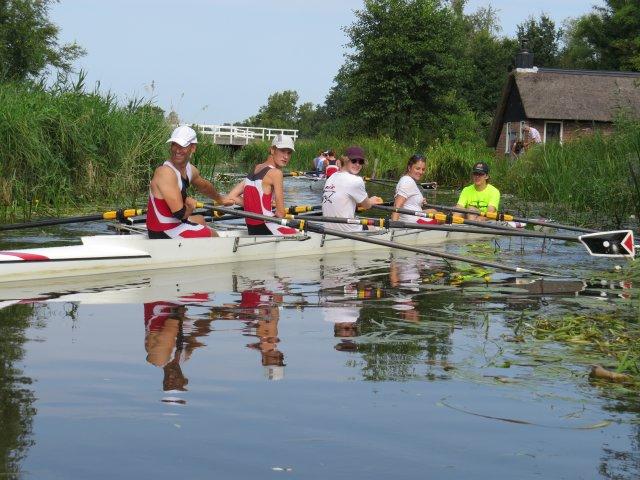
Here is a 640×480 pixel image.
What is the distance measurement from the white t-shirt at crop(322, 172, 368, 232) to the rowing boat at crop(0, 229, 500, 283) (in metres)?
0.41

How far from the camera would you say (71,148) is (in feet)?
58.7

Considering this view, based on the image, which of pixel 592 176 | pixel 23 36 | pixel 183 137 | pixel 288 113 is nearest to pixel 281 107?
pixel 288 113

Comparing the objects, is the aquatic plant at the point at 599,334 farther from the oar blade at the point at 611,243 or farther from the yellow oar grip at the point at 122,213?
the yellow oar grip at the point at 122,213

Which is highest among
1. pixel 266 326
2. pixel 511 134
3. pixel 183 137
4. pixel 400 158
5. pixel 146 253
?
pixel 511 134

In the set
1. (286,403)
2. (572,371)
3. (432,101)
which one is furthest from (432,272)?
(432,101)

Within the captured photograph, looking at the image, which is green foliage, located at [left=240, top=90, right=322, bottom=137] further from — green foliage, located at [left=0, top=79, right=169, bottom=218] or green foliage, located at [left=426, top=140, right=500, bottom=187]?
green foliage, located at [left=0, top=79, right=169, bottom=218]

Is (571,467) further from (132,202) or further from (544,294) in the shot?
(132,202)

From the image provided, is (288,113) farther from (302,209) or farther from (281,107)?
(302,209)

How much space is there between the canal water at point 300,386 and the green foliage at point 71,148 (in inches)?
285

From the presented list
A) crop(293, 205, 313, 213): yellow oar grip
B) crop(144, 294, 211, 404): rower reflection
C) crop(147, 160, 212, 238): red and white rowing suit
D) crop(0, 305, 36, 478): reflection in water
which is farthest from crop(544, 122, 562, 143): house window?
crop(0, 305, 36, 478): reflection in water

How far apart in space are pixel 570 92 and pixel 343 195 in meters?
37.0

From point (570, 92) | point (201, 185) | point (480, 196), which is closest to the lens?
point (201, 185)

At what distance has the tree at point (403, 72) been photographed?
54000 mm

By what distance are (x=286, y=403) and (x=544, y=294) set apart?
5152 mm
